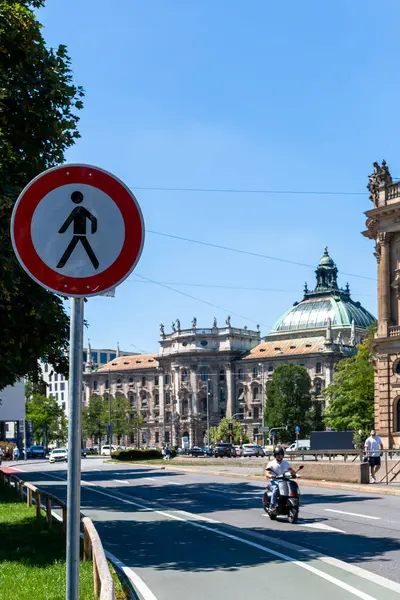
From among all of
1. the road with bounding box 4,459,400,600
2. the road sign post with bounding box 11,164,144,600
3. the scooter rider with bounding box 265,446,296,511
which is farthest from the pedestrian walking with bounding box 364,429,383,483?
the road sign post with bounding box 11,164,144,600

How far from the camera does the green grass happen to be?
9836 mm

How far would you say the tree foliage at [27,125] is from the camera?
16594 millimetres

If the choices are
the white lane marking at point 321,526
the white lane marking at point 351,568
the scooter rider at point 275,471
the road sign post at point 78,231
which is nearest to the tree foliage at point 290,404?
the scooter rider at point 275,471

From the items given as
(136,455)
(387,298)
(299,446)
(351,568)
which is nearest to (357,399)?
(299,446)

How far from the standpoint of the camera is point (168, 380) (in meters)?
180

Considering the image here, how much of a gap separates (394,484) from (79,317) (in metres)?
27.6

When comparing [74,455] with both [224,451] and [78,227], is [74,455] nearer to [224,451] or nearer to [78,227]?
[78,227]

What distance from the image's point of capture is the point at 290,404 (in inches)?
5241

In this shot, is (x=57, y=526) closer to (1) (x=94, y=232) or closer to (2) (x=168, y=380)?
(1) (x=94, y=232)

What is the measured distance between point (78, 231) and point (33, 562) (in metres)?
8.91

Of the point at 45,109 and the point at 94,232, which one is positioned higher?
the point at 45,109

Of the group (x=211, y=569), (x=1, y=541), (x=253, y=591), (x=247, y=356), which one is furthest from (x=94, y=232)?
(x=247, y=356)

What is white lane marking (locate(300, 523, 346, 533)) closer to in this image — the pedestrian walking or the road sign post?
the road sign post

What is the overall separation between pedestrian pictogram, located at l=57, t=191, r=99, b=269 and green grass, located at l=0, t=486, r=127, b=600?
5703 millimetres
